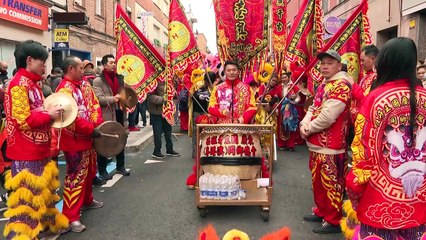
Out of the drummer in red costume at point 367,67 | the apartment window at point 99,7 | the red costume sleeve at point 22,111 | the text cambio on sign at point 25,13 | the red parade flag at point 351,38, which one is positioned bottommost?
the red costume sleeve at point 22,111

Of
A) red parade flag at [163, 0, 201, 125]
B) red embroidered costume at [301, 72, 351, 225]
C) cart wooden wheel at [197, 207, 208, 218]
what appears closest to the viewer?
red embroidered costume at [301, 72, 351, 225]

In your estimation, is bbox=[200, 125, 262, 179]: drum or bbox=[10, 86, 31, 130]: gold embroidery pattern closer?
bbox=[10, 86, 31, 130]: gold embroidery pattern

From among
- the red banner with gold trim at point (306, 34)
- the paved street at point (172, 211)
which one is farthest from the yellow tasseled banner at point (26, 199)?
the red banner with gold trim at point (306, 34)

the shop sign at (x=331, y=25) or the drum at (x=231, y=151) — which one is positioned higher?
the shop sign at (x=331, y=25)

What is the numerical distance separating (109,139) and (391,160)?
3089mm

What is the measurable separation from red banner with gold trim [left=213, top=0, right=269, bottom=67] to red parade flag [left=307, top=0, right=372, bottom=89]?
1122mm

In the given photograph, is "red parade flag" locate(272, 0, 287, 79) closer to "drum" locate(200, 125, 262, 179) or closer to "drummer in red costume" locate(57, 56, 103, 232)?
"drum" locate(200, 125, 262, 179)

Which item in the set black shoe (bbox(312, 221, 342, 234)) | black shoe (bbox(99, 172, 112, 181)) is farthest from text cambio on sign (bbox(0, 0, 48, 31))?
black shoe (bbox(312, 221, 342, 234))

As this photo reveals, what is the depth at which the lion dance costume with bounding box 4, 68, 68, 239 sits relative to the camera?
345cm

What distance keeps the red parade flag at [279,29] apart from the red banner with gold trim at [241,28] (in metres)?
0.12

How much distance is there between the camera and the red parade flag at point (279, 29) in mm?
5648

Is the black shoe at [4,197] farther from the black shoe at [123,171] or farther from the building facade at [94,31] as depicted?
the building facade at [94,31]

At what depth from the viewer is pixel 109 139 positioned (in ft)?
15.0

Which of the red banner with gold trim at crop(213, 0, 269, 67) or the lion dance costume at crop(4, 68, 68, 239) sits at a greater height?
the red banner with gold trim at crop(213, 0, 269, 67)
